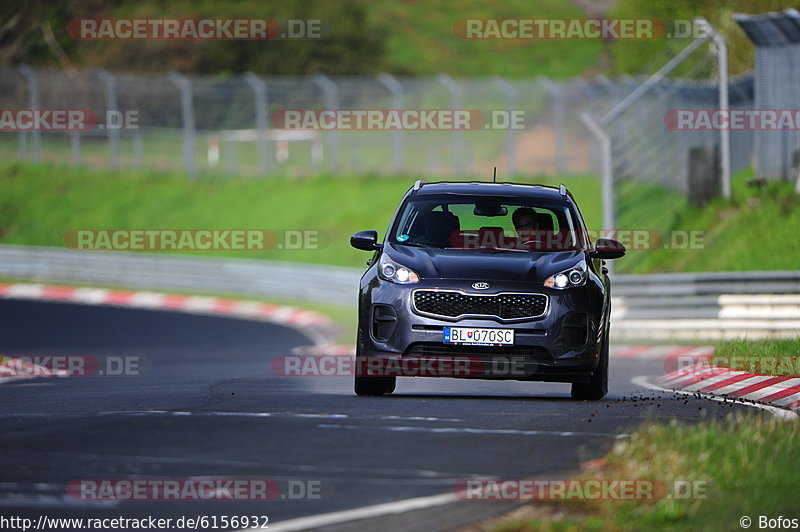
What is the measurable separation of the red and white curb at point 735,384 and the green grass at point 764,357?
15cm

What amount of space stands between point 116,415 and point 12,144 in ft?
123

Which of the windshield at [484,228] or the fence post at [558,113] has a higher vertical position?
the fence post at [558,113]

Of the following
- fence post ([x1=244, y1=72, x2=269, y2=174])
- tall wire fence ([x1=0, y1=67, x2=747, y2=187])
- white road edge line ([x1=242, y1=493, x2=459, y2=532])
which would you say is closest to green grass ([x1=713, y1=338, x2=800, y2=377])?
white road edge line ([x1=242, y1=493, x2=459, y2=532])

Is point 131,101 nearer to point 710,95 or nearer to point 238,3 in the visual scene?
point 710,95

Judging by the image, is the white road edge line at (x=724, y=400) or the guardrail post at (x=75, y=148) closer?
the white road edge line at (x=724, y=400)

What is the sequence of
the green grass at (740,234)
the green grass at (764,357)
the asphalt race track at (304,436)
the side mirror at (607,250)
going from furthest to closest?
the green grass at (740,234) < the green grass at (764,357) < the side mirror at (607,250) < the asphalt race track at (304,436)

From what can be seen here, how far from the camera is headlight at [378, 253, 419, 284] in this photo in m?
11.8

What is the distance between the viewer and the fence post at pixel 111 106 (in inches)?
1551

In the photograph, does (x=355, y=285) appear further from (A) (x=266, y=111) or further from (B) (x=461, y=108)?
(A) (x=266, y=111)

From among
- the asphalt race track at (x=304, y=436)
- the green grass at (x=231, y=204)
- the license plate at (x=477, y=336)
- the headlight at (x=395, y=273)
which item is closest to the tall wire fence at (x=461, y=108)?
the green grass at (x=231, y=204)

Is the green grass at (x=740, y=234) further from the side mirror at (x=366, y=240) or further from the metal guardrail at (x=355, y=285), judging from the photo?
the side mirror at (x=366, y=240)

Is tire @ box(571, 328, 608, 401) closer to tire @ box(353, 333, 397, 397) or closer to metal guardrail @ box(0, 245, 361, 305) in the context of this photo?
tire @ box(353, 333, 397, 397)

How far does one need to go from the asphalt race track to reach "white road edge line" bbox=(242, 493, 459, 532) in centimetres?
6

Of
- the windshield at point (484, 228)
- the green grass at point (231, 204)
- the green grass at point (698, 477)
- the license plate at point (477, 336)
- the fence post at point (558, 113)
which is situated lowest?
the green grass at point (698, 477)
